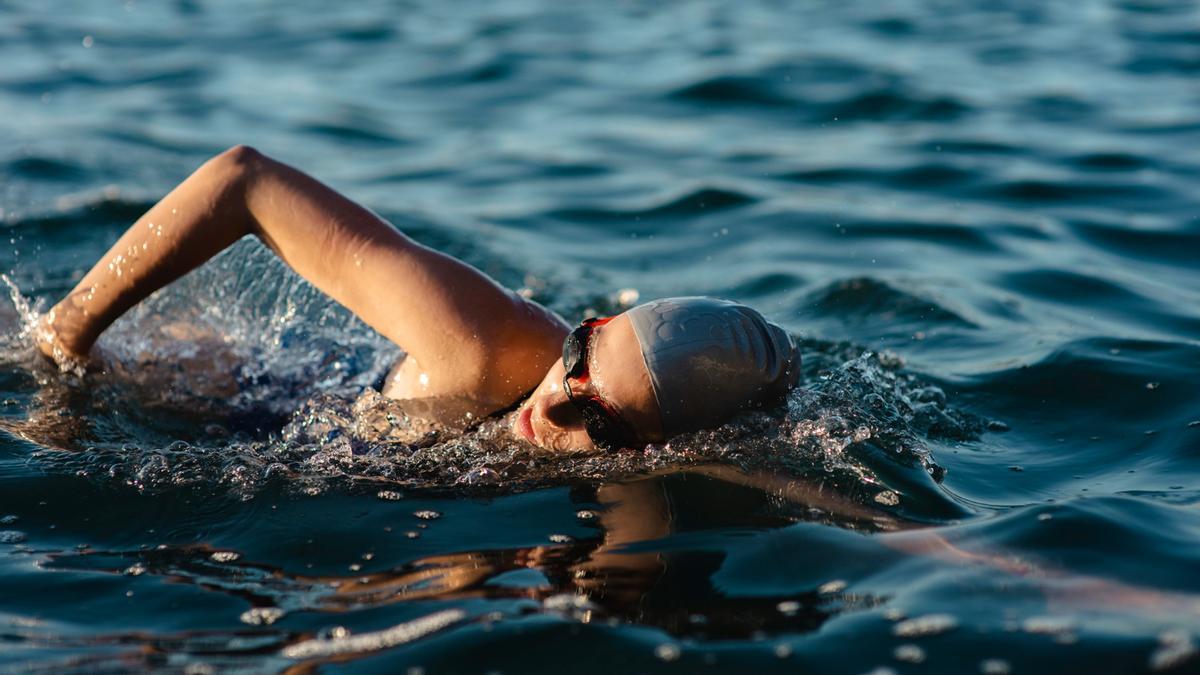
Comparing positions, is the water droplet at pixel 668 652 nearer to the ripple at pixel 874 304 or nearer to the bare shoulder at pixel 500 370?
the bare shoulder at pixel 500 370

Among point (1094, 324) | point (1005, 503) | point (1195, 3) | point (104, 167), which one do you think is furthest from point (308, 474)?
point (1195, 3)

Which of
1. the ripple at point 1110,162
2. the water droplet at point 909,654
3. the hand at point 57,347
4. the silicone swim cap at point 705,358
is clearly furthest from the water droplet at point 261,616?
the ripple at point 1110,162

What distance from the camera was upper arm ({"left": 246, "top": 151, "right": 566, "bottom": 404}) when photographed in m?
4.03

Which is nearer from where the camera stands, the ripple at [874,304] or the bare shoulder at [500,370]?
the bare shoulder at [500,370]

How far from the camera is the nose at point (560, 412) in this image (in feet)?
12.6

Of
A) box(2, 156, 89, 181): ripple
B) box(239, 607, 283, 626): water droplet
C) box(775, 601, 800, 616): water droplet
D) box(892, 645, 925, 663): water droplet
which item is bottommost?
box(892, 645, 925, 663): water droplet

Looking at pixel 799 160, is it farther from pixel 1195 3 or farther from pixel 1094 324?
pixel 1195 3

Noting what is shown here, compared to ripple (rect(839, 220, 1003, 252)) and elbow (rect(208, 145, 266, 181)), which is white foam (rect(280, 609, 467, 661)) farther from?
ripple (rect(839, 220, 1003, 252))

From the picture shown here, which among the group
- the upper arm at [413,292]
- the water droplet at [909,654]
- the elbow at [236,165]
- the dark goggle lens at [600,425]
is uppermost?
the elbow at [236,165]

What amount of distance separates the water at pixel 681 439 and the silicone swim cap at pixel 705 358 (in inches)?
4.8

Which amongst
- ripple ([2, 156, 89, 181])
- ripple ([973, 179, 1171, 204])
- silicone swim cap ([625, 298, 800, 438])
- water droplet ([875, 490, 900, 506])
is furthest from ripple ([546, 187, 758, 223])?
water droplet ([875, 490, 900, 506])

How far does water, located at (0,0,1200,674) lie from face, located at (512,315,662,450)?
0.53ft

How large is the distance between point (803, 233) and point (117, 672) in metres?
5.18

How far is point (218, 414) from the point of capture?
15.4 feet
